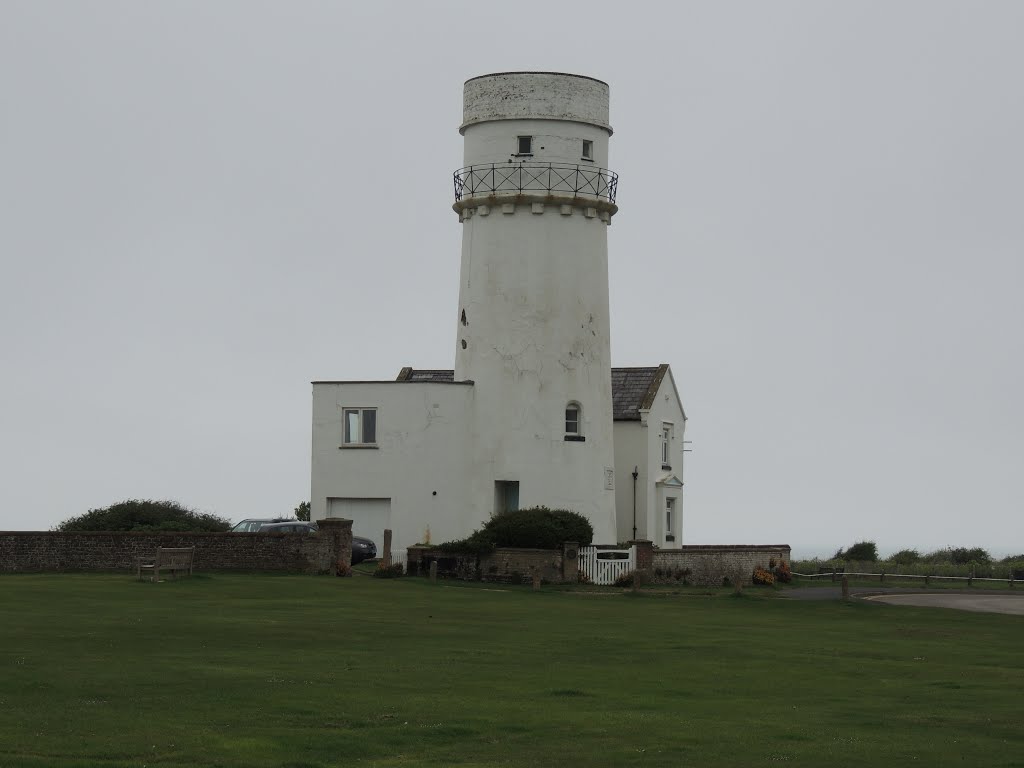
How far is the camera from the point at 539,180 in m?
53.0

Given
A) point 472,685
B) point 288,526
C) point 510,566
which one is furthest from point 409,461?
point 472,685

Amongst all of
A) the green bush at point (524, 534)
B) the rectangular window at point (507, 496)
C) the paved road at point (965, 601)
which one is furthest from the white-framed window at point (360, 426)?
the paved road at point (965, 601)

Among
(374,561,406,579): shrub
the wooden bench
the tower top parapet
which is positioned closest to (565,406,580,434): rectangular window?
(374,561,406,579): shrub

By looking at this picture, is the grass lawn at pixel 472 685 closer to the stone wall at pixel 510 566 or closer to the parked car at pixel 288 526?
the stone wall at pixel 510 566

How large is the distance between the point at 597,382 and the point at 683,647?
2608 cm

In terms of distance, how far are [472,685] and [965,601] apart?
27387mm

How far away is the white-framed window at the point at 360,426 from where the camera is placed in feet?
176

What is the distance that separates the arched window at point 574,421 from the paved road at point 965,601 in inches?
460

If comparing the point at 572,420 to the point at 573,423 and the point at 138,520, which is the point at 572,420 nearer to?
the point at 573,423

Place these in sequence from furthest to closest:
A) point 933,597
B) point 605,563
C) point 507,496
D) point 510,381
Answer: point 507,496 < point 510,381 < point 605,563 < point 933,597

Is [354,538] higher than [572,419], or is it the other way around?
[572,419]

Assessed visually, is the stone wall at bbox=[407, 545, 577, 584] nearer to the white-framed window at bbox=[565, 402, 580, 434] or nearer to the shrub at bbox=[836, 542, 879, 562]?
the white-framed window at bbox=[565, 402, 580, 434]

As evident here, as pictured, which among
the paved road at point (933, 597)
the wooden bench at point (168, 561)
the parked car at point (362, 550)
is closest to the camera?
the wooden bench at point (168, 561)

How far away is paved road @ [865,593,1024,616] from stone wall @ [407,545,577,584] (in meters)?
8.60
